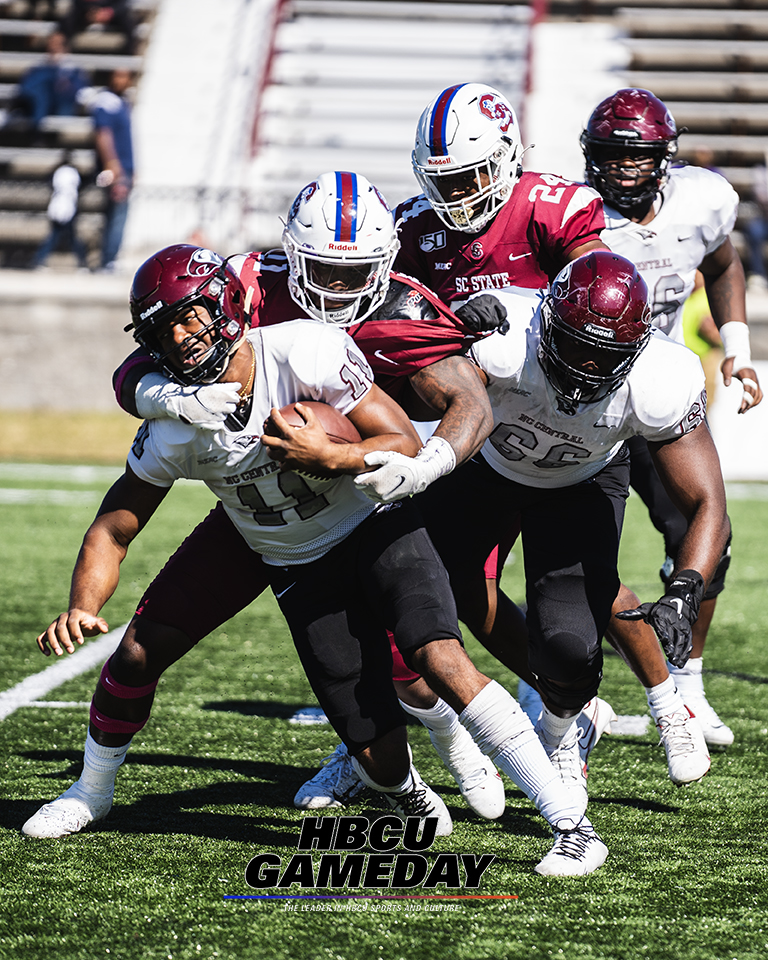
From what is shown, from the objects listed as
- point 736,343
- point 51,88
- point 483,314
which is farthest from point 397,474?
point 51,88

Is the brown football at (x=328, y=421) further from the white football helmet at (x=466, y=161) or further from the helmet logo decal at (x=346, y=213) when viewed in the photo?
the white football helmet at (x=466, y=161)

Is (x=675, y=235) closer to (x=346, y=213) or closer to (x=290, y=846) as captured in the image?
(x=346, y=213)

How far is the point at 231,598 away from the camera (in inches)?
129

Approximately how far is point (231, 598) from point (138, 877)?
0.73 meters

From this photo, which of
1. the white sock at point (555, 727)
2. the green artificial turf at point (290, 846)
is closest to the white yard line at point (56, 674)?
the green artificial turf at point (290, 846)

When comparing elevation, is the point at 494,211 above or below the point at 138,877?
above

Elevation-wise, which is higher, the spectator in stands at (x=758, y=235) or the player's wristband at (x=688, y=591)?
the player's wristband at (x=688, y=591)

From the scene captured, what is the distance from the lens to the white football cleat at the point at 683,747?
358 cm

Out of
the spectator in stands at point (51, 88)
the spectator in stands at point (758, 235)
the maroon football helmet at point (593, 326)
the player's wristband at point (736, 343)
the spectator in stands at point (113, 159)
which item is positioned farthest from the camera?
the spectator in stands at point (51, 88)

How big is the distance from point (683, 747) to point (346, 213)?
179 cm

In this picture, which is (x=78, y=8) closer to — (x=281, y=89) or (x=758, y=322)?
(x=281, y=89)

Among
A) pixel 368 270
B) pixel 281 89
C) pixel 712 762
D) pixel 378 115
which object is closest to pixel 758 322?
pixel 378 115

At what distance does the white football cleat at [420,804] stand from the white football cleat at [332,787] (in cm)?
35

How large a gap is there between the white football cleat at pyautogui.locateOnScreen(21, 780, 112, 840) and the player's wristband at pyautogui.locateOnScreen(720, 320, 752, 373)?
2645 millimetres
